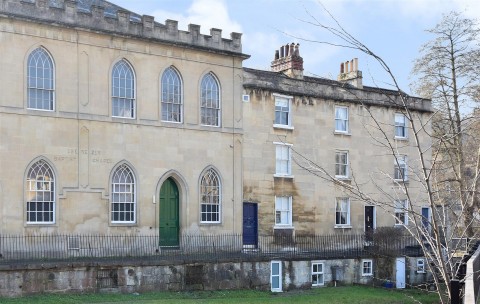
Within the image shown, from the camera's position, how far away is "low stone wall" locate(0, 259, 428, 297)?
21172 mm

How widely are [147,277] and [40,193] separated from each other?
16.9ft

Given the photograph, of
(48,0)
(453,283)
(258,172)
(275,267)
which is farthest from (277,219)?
(453,283)

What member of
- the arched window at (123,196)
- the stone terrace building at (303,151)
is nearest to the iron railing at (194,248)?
the stone terrace building at (303,151)

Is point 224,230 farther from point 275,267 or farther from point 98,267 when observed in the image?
point 98,267

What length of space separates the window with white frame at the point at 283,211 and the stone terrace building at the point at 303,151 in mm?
46

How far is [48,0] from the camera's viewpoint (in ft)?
83.3

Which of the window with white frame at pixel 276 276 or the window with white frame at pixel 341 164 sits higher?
the window with white frame at pixel 341 164

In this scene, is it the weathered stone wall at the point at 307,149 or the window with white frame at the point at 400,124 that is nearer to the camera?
the weathered stone wall at the point at 307,149

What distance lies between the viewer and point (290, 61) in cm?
3462

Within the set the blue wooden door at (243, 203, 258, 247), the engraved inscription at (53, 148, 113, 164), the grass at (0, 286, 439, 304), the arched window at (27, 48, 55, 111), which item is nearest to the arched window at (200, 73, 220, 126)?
the blue wooden door at (243, 203, 258, 247)

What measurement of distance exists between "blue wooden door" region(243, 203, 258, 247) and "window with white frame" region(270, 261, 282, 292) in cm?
352

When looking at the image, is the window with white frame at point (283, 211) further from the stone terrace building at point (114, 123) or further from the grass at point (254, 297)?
the grass at point (254, 297)

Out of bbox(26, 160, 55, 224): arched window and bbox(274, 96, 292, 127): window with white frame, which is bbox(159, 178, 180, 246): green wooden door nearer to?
A: bbox(26, 160, 55, 224): arched window

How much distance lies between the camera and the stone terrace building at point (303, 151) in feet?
102
